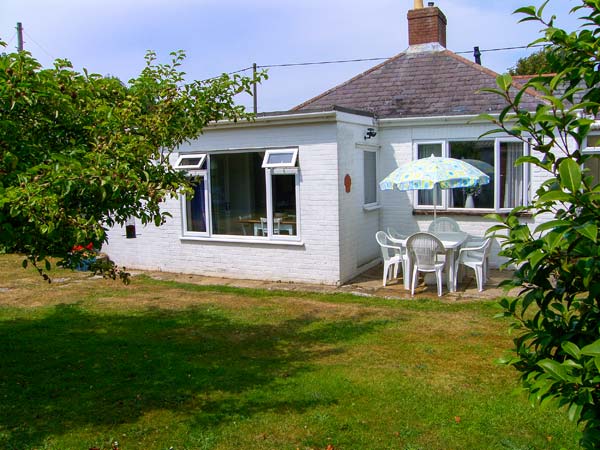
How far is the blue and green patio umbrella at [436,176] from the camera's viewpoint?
9.59 m

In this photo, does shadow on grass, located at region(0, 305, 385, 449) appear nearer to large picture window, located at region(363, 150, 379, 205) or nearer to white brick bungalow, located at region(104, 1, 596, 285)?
white brick bungalow, located at region(104, 1, 596, 285)

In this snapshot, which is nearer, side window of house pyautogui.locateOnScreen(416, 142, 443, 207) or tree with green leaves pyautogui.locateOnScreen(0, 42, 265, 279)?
tree with green leaves pyautogui.locateOnScreen(0, 42, 265, 279)

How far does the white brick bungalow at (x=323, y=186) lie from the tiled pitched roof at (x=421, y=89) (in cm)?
4

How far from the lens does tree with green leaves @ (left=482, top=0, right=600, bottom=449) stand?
1947 millimetres

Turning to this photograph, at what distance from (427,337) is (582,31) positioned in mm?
5631

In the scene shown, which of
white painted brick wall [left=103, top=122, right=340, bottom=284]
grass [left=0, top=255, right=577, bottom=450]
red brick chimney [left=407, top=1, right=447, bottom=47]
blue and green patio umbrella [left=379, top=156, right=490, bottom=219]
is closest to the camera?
grass [left=0, top=255, right=577, bottom=450]

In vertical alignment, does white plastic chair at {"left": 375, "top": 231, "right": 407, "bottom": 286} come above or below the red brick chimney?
below

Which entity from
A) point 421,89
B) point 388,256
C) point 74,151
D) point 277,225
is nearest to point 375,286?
point 388,256

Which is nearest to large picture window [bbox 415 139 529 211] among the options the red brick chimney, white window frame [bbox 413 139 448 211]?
white window frame [bbox 413 139 448 211]

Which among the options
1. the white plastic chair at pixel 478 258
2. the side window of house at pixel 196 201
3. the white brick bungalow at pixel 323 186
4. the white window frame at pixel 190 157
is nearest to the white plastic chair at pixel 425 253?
the white plastic chair at pixel 478 258

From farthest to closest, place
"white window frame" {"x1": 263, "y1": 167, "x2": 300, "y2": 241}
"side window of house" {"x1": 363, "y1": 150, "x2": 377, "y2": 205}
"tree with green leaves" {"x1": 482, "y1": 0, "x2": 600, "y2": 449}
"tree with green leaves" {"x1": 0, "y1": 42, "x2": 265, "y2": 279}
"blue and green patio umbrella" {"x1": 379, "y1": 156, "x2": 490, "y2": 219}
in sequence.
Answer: "side window of house" {"x1": 363, "y1": 150, "x2": 377, "y2": 205}
"white window frame" {"x1": 263, "y1": 167, "x2": 300, "y2": 241}
"blue and green patio umbrella" {"x1": 379, "y1": 156, "x2": 490, "y2": 219}
"tree with green leaves" {"x1": 0, "y1": 42, "x2": 265, "y2": 279}
"tree with green leaves" {"x1": 482, "y1": 0, "x2": 600, "y2": 449}

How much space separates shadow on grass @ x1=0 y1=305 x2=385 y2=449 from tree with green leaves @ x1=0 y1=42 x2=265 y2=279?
4.26ft

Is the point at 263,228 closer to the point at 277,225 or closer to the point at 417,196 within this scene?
the point at 277,225

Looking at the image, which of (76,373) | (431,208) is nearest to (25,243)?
(76,373)
